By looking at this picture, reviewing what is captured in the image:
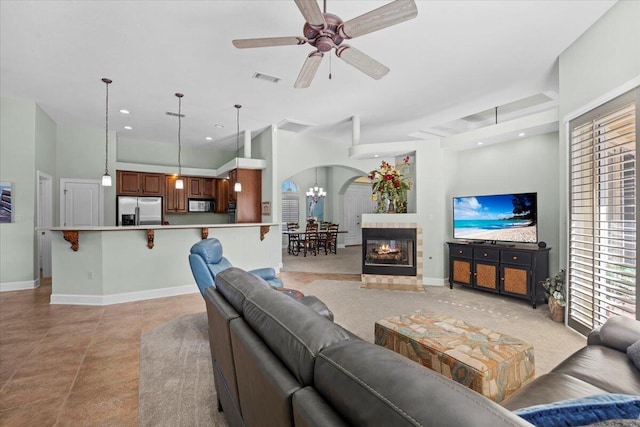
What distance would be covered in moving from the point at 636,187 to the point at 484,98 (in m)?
2.82

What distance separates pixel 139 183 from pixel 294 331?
751 centimetres

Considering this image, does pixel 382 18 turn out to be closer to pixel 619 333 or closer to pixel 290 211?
pixel 619 333

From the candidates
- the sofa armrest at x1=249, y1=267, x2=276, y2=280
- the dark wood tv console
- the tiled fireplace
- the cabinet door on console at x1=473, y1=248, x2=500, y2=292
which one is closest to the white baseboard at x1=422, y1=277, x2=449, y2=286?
the dark wood tv console

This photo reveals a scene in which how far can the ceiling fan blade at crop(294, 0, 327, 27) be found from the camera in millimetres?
1952

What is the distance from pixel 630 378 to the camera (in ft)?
4.44

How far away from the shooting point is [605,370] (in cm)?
142

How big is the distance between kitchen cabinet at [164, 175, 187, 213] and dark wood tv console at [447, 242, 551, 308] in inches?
249

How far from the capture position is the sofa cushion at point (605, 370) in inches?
51.3

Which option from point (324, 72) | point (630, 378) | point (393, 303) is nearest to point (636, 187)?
point (630, 378)

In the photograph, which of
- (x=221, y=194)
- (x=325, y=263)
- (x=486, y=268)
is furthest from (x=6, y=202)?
(x=486, y=268)

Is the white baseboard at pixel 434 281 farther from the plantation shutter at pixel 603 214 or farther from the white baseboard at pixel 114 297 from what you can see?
the white baseboard at pixel 114 297

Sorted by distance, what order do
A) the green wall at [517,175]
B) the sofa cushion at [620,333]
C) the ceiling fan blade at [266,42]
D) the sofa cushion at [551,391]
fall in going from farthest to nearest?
the green wall at [517,175] → the ceiling fan blade at [266,42] → the sofa cushion at [620,333] → the sofa cushion at [551,391]

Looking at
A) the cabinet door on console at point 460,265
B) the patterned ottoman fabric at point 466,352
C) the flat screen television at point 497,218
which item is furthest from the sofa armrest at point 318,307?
the flat screen television at point 497,218

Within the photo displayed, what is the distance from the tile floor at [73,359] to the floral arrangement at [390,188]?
131 inches
